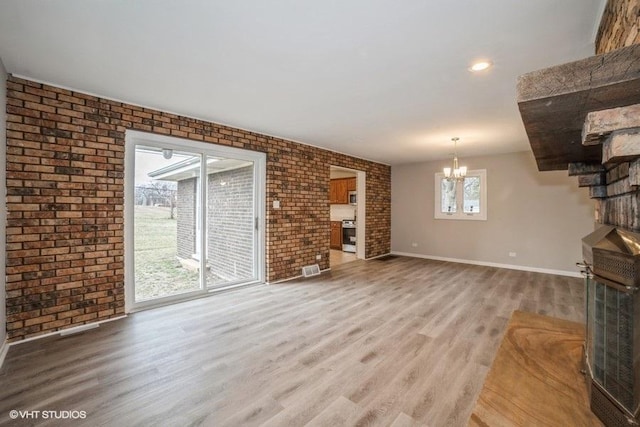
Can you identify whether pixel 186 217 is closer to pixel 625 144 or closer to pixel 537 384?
pixel 537 384

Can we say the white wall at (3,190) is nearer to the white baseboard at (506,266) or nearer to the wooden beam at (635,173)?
the wooden beam at (635,173)

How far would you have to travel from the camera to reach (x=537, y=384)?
1.40 meters

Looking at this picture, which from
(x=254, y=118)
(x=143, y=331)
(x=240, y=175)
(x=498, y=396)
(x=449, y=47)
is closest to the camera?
(x=498, y=396)

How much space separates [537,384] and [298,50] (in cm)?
256

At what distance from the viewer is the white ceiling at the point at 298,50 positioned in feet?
5.67

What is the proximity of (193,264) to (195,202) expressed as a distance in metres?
0.89

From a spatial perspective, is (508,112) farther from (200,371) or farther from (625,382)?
(200,371)

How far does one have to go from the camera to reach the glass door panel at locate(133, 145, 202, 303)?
3.48m

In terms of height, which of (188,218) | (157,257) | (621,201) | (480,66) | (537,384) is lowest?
(537,384)

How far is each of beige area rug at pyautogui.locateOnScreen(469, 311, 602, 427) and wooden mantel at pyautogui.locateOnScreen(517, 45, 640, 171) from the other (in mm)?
1205

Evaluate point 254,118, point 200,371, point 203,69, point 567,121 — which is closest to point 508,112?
point 567,121

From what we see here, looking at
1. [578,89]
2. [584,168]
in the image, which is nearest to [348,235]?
[584,168]

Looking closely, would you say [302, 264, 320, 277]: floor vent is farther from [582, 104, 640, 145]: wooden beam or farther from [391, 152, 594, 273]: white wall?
[582, 104, 640, 145]: wooden beam

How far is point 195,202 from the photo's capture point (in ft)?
13.2
